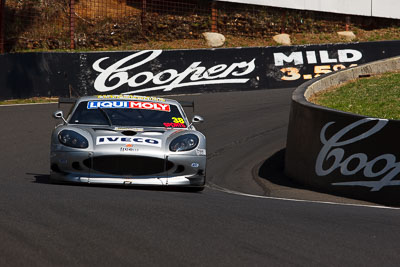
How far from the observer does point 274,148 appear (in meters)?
13.7

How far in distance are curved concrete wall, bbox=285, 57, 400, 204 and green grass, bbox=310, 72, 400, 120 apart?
1.51 m

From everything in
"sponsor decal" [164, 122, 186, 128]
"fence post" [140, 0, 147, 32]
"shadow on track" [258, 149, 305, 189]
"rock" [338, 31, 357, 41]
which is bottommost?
"shadow on track" [258, 149, 305, 189]

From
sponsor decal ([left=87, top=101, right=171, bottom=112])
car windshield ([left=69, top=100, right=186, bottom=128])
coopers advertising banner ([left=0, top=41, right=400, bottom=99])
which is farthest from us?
coopers advertising banner ([left=0, top=41, right=400, bottom=99])

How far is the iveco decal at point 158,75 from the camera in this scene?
1989 cm

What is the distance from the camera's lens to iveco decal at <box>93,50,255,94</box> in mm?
19891

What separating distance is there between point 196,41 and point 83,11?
14.1 ft

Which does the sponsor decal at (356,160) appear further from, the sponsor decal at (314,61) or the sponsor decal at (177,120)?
the sponsor decal at (314,61)

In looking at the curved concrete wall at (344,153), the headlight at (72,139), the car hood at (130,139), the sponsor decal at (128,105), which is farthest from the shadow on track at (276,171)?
the headlight at (72,139)

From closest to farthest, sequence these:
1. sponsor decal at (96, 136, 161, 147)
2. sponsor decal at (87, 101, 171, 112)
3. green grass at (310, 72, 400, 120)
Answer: sponsor decal at (96, 136, 161, 147), sponsor decal at (87, 101, 171, 112), green grass at (310, 72, 400, 120)

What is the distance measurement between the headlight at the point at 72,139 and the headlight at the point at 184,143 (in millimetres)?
1006

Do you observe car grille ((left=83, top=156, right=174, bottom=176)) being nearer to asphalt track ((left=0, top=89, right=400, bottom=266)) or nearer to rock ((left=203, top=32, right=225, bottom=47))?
asphalt track ((left=0, top=89, right=400, bottom=266))

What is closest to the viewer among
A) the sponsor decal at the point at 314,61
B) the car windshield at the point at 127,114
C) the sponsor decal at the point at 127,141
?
the sponsor decal at the point at 127,141

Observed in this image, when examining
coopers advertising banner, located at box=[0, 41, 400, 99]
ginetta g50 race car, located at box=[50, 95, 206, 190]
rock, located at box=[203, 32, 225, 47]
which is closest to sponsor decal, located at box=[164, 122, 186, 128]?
ginetta g50 race car, located at box=[50, 95, 206, 190]

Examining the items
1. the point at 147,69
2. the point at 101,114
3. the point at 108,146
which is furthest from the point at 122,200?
the point at 147,69
